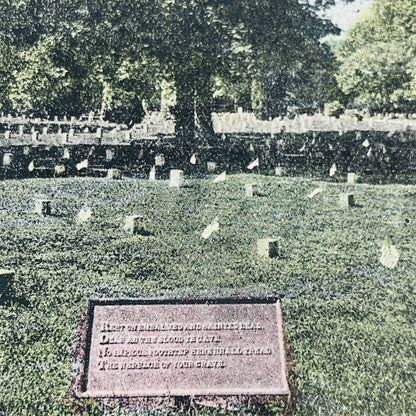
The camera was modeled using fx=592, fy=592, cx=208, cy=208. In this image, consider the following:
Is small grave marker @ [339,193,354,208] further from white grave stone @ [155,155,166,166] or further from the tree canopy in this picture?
the tree canopy

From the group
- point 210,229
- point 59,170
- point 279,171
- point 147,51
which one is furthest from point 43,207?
point 279,171

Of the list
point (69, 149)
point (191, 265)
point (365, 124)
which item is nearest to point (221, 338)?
point (191, 265)

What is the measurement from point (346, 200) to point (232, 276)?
473 centimetres

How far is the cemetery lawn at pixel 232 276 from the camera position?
19.7 ft

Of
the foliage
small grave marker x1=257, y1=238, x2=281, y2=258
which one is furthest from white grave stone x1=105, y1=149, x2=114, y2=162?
the foliage

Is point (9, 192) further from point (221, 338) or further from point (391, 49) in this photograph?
point (391, 49)

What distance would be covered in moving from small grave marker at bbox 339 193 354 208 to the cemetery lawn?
0.14m

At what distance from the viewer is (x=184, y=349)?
5.89m

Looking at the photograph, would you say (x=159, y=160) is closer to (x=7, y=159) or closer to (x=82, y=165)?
Result: (x=82, y=165)

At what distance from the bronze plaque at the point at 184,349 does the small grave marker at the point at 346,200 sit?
6230 mm

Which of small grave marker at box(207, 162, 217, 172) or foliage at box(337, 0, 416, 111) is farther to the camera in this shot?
foliage at box(337, 0, 416, 111)

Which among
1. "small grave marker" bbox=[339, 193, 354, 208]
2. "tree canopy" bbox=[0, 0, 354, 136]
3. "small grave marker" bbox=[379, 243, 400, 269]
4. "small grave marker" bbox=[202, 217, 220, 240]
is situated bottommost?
"small grave marker" bbox=[379, 243, 400, 269]

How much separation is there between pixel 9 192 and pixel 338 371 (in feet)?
29.6

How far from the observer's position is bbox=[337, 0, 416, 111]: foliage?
27.0m
